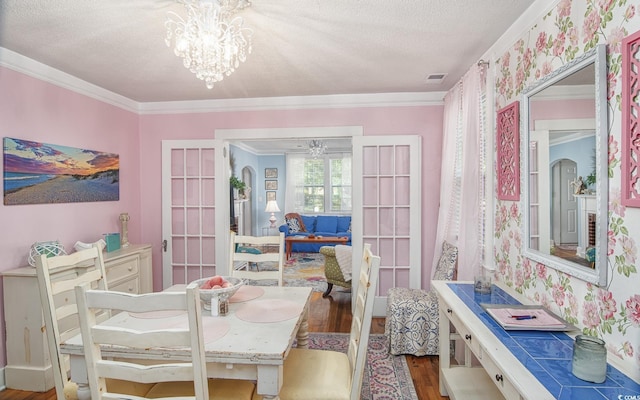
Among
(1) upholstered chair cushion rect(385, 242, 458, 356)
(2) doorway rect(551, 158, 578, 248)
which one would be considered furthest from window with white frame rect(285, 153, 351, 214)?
(2) doorway rect(551, 158, 578, 248)

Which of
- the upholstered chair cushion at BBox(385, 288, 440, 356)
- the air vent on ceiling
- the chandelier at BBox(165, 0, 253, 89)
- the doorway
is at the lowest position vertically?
the upholstered chair cushion at BBox(385, 288, 440, 356)

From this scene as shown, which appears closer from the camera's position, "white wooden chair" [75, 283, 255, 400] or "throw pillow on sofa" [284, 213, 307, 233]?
"white wooden chair" [75, 283, 255, 400]

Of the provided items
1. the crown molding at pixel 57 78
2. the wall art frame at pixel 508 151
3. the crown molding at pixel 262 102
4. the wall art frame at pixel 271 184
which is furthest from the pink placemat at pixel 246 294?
the wall art frame at pixel 271 184

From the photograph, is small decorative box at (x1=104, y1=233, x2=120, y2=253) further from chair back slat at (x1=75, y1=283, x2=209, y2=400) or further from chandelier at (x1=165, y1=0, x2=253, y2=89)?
chair back slat at (x1=75, y1=283, x2=209, y2=400)

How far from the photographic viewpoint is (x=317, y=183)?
893 cm

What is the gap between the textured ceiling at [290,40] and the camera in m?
2.06

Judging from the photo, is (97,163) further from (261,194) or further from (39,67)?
(261,194)

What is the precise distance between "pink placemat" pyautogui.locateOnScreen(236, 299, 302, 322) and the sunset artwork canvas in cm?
209

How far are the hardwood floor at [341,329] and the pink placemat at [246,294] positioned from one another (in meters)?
1.35

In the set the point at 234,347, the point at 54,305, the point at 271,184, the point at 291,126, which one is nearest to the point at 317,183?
the point at 271,184

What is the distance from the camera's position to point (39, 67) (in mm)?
2863

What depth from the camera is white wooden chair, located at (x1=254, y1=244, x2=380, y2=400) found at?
1714 mm

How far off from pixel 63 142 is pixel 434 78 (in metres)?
3.44

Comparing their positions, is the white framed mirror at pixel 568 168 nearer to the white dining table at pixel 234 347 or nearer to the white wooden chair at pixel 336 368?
the white wooden chair at pixel 336 368
